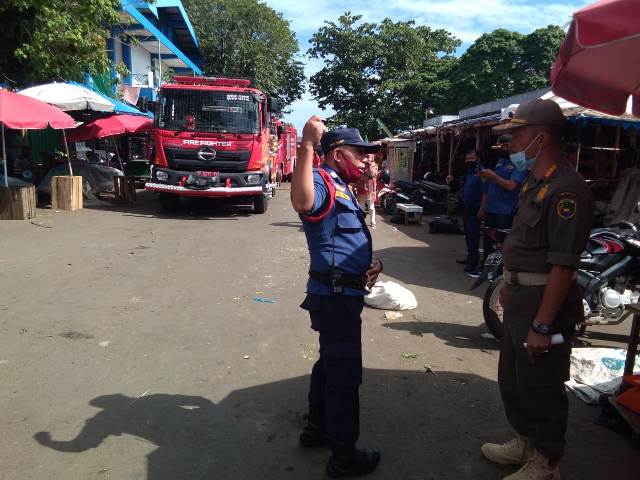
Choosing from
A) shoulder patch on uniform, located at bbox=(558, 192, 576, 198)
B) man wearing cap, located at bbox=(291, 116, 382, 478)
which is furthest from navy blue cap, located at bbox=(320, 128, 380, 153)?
shoulder patch on uniform, located at bbox=(558, 192, 576, 198)

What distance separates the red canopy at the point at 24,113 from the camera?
30.5 feet

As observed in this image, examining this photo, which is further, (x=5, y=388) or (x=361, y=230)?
(x=5, y=388)

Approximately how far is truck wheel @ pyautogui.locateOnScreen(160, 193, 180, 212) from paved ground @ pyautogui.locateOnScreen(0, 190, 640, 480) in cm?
518

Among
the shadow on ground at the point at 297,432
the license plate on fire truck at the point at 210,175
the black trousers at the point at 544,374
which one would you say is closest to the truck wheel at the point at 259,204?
the license plate on fire truck at the point at 210,175

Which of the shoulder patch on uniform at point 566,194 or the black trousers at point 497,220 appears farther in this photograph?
the black trousers at point 497,220

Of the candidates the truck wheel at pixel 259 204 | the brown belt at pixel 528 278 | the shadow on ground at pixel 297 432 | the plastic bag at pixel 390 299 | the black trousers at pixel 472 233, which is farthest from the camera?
the truck wheel at pixel 259 204

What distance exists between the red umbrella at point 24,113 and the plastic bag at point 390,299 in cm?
780

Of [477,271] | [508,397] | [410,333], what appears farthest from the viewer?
[477,271]

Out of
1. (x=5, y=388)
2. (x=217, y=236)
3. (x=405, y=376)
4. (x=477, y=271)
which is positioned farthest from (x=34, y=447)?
(x=217, y=236)

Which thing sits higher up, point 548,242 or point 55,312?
point 548,242

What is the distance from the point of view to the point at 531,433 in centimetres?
252

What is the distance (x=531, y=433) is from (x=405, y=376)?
139 centimetres

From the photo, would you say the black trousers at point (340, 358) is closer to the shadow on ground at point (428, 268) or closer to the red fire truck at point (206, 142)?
the shadow on ground at point (428, 268)

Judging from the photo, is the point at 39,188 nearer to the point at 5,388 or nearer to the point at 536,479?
the point at 5,388
